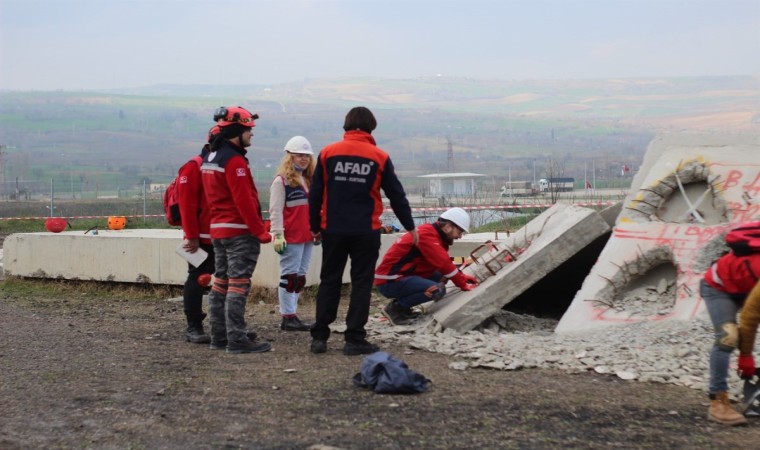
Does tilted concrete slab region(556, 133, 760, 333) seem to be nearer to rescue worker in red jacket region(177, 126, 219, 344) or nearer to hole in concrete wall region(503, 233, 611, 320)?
hole in concrete wall region(503, 233, 611, 320)

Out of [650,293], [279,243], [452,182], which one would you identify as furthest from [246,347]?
[452,182]

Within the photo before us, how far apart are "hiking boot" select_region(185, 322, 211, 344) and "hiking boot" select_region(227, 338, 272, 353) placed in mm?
678

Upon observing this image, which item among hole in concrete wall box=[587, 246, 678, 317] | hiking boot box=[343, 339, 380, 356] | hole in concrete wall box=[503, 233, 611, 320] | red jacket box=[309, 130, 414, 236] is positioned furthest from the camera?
hole in concrete wall box=[503, 233, 611, 320]

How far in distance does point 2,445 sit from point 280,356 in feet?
9.47

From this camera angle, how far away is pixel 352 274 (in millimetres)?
7977

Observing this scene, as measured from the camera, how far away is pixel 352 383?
22.1 ft

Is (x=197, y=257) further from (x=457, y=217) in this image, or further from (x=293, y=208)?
(x=457, y=217)

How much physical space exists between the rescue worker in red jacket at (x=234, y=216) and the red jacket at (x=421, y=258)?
1.42 m

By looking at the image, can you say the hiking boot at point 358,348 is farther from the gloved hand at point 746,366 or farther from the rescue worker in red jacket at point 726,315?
the gloved hand at point 746,366

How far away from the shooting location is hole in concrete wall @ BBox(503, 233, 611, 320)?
34.3 ft

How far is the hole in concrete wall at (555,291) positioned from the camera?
411 inches

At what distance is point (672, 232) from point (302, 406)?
410 cm

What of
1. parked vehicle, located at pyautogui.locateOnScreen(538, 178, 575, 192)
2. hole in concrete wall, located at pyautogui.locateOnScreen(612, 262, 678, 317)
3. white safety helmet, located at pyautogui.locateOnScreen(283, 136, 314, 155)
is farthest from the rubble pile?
parked vehicle, located at pyautogui.locateOnScreen(538, 178, 575, 192)

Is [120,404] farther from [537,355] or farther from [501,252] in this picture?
[501,252]
